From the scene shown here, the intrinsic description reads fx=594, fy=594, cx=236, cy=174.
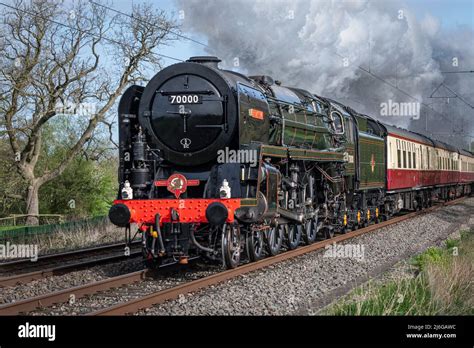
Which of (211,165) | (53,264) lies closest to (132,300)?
(211,165)

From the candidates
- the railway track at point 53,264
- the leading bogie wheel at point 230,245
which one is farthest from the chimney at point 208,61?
the railway track at point 53,264

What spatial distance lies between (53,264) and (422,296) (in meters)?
7.55

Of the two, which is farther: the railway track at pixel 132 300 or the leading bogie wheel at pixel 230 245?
the leading bogie wheel at pixel 230 245

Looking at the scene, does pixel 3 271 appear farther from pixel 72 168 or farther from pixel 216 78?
pixel 72 168

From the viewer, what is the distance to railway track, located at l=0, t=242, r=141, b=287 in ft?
32.0

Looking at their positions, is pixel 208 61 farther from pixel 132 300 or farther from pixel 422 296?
pixel 422 296

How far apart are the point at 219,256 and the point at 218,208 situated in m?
1.26

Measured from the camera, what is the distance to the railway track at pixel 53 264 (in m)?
9.76

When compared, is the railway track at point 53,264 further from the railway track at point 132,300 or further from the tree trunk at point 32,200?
the tree trunk at point 32,200

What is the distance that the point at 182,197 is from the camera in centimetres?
984

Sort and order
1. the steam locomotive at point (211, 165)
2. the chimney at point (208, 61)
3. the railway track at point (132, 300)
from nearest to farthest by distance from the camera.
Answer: the railway track at point (132, 300) < the steam locomotive at point (211, 165) < the chimney at point (208, 61)

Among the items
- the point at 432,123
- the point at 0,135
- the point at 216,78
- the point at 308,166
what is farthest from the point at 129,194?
the point at 432,123

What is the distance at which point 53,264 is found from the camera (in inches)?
472

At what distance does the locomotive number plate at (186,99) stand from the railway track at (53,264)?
354 centimetres
